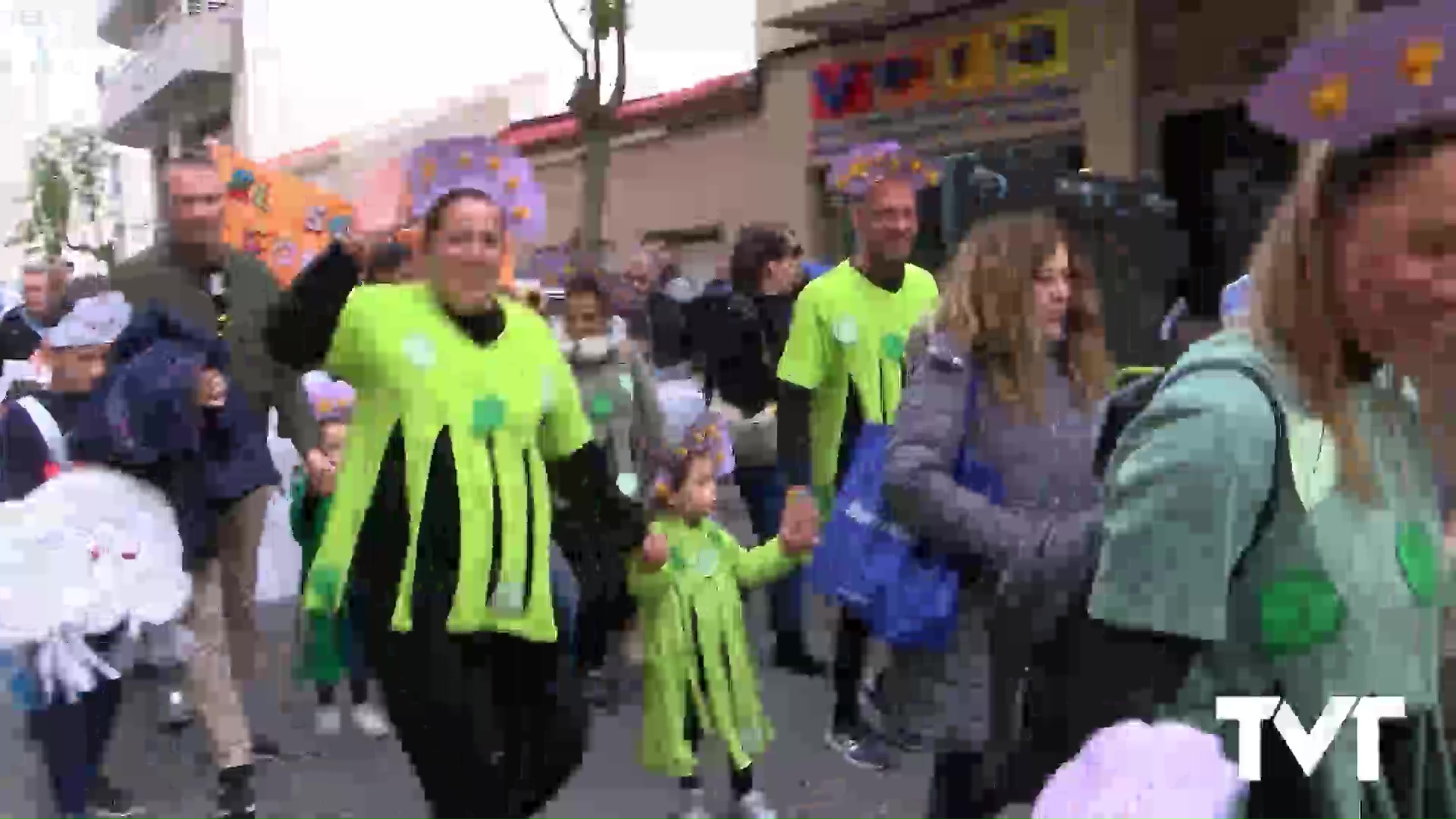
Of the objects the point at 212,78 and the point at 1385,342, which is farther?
the point at 212,78

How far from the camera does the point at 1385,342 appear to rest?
156 cm

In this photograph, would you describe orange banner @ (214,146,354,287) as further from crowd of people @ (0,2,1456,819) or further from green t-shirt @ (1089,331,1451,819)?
green t-shirt @ (1089,331,1451,819)

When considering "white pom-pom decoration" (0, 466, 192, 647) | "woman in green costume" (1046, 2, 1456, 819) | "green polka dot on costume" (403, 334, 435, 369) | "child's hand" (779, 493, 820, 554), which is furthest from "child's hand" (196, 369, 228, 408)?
"woman in green costume" (1046, 2, 1456, 819)

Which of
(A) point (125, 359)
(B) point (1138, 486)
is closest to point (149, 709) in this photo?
(A) point (125, 359)

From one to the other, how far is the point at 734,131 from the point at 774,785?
13489mm

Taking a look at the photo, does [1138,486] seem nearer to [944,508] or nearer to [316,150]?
[944,508]

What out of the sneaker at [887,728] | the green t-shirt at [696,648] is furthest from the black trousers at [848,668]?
the sneaker at [887,728]

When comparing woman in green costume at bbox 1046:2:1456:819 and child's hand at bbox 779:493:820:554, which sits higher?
woman in green costume at bbox 1046:2:1456:819

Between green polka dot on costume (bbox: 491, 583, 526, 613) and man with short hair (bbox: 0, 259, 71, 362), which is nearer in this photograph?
green polka dot on costume (bbox: 491, 583, 526, 613)

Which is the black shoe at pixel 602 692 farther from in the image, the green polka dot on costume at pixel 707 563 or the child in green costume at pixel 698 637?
the green polka dot on costume at pixel 707 563

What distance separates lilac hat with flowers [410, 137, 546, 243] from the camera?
3.67 meters

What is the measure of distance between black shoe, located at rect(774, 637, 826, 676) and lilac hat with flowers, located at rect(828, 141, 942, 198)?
2033 millimetres

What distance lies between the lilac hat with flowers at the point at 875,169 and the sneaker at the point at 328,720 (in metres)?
2.83

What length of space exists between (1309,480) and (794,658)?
208 inches
